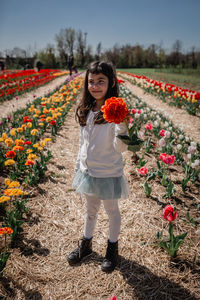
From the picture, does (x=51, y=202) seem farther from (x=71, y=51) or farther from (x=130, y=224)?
(x=71, y=51)

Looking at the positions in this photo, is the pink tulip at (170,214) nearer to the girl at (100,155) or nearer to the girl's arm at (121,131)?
the girl at (100,155)

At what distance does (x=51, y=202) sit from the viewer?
2.98 m

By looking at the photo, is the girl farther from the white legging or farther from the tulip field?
the tulip field

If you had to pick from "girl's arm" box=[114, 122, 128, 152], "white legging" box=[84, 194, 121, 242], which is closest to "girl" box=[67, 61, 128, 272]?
"white legging" box=[84, 194, 121, 242]

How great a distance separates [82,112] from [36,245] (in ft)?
5.33

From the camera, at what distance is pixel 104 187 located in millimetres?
1677

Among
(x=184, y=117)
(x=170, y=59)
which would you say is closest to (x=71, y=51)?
(x=170, y=59)

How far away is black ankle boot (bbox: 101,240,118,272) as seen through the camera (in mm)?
1945

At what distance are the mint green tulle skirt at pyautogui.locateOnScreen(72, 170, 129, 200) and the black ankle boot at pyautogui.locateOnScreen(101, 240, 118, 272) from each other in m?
0.58

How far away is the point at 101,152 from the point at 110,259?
1151 millimetres

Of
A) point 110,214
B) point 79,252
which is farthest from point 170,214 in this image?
point 79,252

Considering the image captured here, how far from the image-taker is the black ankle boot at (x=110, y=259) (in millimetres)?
1945

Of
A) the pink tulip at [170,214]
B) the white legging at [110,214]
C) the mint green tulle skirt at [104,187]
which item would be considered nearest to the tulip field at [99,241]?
the pink tulip at [170,214]

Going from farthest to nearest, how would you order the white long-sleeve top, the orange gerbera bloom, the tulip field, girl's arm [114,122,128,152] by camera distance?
1. the tulip field
2. the white long-sleeve top
3. girl's arm [114,122,128,152]
4. the orange gerbera bloom
